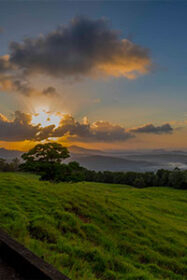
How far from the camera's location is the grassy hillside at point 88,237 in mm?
6004

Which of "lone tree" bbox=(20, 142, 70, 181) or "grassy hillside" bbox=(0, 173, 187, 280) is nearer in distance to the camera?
"grassy hillside" bbox=(0, 173, 187, 280)

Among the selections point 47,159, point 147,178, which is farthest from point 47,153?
point 147,178

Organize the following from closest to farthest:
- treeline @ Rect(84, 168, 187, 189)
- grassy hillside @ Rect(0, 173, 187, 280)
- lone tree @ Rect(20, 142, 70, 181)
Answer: grassy hillside @ Rect(0, 173, 187, 280), lone tree @ Rect(20, 142, 70, 181), treeline @ Rect(84, 168, 187, 189)

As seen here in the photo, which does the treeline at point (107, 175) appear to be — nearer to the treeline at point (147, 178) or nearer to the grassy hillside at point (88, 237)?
the treeline at point (147, 178)

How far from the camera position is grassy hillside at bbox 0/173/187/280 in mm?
6004

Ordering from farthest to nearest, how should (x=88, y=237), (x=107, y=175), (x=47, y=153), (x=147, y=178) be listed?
(x=107, y=175) → (x=147, y=178) → (x=47, y=153) → (x=88, y=237)

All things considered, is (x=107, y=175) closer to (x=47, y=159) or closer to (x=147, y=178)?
(x=147, y=178)

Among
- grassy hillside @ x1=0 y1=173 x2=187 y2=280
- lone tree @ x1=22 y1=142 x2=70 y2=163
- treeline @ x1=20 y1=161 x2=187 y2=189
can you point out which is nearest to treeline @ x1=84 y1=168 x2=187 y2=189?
treeline @ x1=20 y1=161 x2=187 y2=189

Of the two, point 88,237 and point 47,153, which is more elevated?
point 47,153

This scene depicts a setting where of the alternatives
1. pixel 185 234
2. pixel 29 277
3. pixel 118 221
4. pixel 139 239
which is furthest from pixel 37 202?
pixel 185 234

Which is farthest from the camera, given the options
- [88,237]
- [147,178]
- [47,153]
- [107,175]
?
[107,175]

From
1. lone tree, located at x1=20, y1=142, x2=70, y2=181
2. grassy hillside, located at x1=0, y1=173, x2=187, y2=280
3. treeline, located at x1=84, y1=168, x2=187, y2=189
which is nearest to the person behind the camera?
grassy hillside, located at x1=0, y1=173, x2=187, y2=280

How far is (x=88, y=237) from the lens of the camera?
8625 millimetres

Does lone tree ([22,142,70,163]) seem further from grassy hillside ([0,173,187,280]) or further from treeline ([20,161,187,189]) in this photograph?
grassy hillside ([0,173,187,280])
